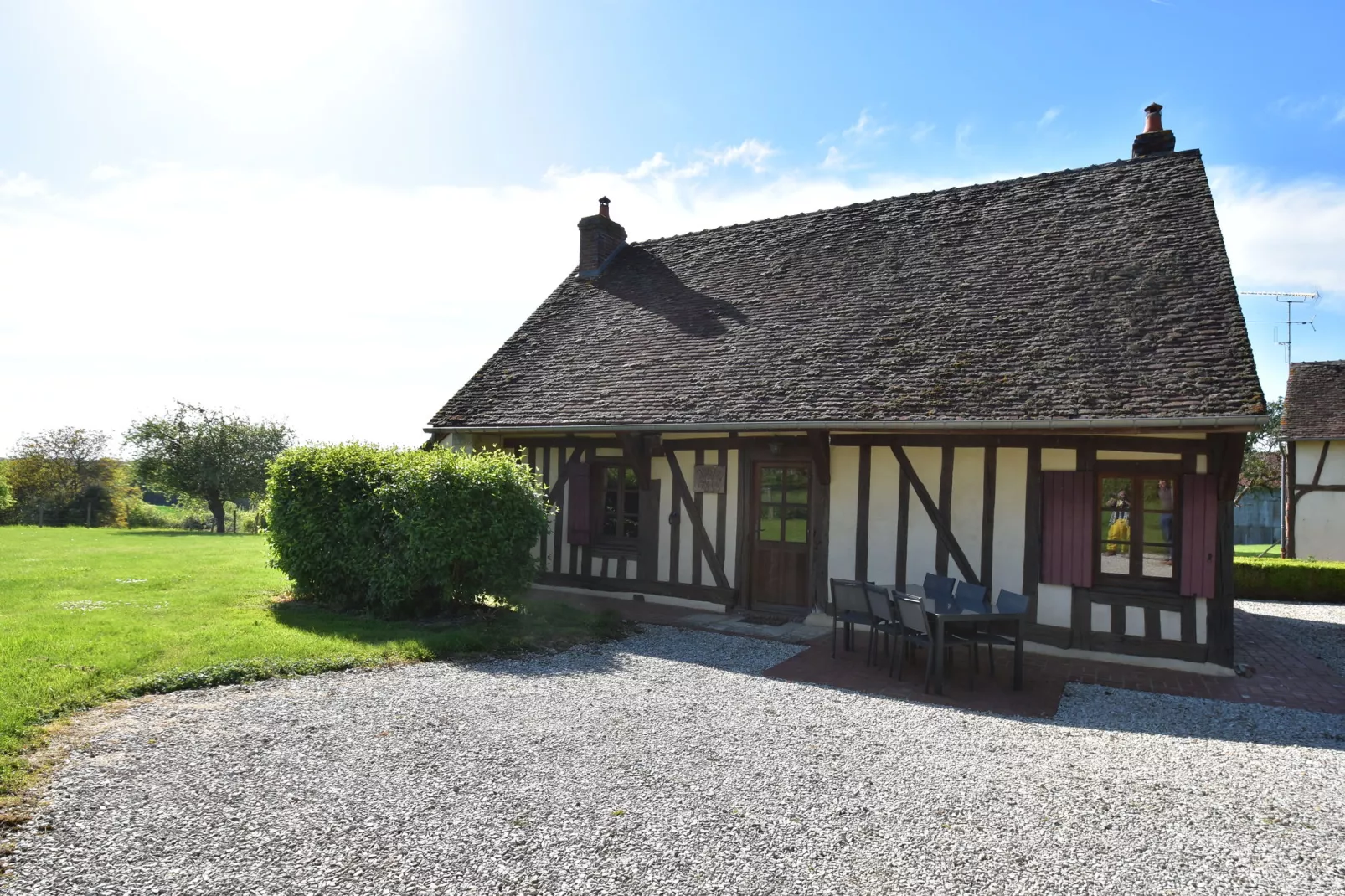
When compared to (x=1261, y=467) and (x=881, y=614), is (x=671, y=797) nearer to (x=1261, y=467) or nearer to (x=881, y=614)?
(x=881, y=614)

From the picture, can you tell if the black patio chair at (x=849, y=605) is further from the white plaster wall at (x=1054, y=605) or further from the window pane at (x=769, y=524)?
the window pane at (x=769, y=524)

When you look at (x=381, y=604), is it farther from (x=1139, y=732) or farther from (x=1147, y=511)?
(x=1147, y=511)

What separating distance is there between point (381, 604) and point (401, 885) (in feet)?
19.2

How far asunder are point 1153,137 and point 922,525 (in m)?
6.85

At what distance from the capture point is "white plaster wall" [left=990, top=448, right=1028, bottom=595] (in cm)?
793

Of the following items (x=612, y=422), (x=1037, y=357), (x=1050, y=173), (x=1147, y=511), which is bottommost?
(x=1147, y=511)

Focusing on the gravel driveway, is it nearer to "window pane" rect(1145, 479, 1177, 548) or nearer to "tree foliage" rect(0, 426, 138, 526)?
"window pane" rect(1145, 479, 1177, 548)

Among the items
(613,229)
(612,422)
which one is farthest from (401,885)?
(613,229)

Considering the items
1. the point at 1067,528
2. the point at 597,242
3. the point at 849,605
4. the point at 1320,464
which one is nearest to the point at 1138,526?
the point at 1067,528

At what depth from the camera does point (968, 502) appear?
8.20 meters

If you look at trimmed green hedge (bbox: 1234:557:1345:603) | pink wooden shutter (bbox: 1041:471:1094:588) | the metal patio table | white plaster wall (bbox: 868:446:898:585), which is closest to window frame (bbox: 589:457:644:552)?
white plaster wall (bbox: 868:446:898:585)

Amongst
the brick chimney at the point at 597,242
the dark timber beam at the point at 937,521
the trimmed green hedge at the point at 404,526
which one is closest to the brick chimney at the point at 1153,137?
the dark timber beam at the point at 937,521

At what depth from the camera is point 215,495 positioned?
3103cm

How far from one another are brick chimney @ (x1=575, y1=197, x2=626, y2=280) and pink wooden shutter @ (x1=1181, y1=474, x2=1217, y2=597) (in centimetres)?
1023
